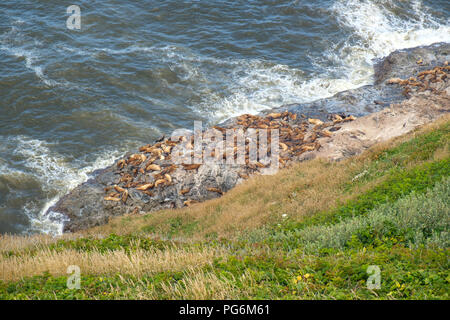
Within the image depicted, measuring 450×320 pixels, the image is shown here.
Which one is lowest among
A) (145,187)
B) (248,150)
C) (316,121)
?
(145,187)

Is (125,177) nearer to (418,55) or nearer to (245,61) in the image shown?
(245,61)

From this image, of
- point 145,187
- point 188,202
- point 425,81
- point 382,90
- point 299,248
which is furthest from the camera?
point 382,90

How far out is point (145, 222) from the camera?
17547 millimetres

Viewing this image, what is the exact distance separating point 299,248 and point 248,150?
11.5 metres

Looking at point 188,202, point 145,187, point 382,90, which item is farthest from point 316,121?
point 145,187

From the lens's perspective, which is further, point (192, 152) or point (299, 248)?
point (192, 152)

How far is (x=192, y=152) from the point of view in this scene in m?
21.2

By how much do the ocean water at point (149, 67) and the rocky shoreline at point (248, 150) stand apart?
6.10 feet

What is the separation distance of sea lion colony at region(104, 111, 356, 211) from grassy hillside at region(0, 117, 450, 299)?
3316mm

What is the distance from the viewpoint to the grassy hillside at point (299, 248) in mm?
7641

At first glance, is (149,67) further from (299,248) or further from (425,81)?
(299,248)

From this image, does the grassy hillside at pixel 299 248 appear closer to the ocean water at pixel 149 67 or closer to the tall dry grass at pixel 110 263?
the tall dry grass at pixel 110 263

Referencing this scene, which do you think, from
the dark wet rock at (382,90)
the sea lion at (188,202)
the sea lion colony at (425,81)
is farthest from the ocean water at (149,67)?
the sea lion at (188,202)
